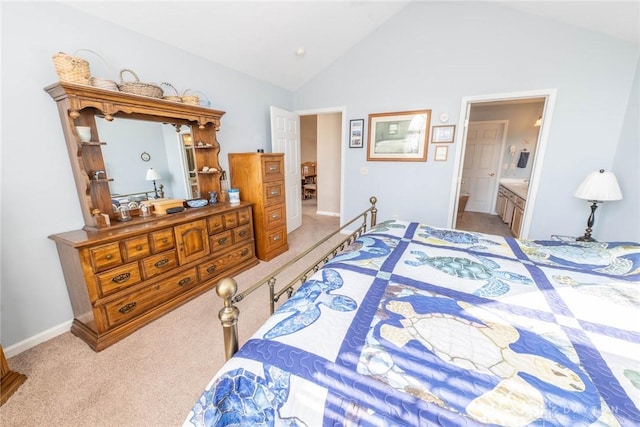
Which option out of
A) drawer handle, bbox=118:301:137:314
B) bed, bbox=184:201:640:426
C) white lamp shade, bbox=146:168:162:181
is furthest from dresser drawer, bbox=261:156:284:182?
bed, bbox=184:201:640:426

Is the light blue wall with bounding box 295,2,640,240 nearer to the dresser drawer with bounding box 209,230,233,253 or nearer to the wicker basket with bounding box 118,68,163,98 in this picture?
the dresser drawer with bounding box 209,230,233,253

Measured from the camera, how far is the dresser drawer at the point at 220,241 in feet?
8.46

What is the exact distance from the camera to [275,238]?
3.37 m

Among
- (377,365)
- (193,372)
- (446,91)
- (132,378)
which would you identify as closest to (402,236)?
(377,365)

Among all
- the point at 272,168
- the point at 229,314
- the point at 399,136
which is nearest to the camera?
the point at 229,314

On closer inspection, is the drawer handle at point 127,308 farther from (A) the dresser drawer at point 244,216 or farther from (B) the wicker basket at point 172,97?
(B) the wicker basket at point 172,97

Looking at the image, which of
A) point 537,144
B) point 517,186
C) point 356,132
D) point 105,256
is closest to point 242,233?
point 105,256

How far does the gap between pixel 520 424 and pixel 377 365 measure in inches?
14.8

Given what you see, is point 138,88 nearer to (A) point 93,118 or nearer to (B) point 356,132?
(A) point 93,118

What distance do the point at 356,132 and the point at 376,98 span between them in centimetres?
54

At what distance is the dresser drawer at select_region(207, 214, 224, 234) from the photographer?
2.53 m

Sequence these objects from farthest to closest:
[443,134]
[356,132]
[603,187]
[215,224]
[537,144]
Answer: [356,132] → [443,134] → [537,144] → [215,224] → [603,187]

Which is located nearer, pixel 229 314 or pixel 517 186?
pixel 229 314

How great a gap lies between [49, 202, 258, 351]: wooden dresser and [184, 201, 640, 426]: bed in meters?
1.40
